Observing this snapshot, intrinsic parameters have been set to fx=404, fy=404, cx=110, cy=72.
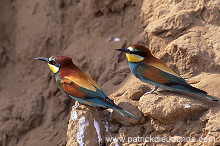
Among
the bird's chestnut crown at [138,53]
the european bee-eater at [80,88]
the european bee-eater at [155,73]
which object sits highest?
the bird's chestnut crown at [138,53]

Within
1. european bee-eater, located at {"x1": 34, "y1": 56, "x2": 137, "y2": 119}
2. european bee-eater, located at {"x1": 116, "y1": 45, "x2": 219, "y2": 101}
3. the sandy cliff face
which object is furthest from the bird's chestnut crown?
european bee-eater, located at {"x1": 34, "y1": 56, "x2": 137, "y2": 119}

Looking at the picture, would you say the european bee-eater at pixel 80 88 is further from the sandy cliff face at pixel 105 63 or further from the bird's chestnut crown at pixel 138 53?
the bird's chestnut crown at pixel 138 53

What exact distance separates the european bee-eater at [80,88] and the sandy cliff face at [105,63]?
8 centimetres

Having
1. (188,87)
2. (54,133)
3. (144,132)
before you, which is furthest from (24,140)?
(188,87)

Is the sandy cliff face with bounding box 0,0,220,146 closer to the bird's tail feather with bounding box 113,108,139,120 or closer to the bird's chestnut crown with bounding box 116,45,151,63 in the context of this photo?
the bird's tail feather with bounding box 113,108,139,120

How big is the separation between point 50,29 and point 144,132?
6.33ft

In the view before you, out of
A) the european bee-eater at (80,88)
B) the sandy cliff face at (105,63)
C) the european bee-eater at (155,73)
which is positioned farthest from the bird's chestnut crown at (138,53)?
the european bee-eater at (80,88)

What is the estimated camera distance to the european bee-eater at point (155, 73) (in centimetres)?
281

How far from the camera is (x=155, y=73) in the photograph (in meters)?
2.95

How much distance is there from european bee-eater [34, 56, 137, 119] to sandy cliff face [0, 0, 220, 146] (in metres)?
0.08

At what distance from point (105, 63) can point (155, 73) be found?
93cm

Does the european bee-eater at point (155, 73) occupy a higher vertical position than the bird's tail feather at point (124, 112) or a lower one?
higher

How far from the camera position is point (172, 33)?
341 cm

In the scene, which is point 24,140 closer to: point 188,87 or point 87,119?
point 87,119
